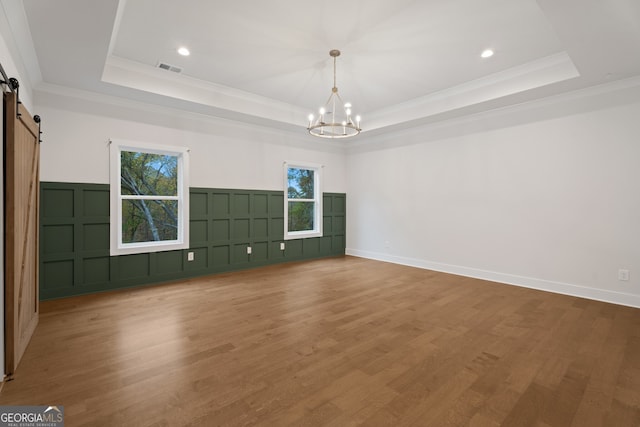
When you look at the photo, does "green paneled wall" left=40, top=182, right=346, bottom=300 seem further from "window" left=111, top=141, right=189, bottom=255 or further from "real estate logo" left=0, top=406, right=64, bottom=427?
"real estate logo" left=0, top=406, right=64, bottom=427

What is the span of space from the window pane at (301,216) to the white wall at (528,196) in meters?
1.69

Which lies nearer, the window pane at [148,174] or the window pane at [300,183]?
the window pane at [148,174]

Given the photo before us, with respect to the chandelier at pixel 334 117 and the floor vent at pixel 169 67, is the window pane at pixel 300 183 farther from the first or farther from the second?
the floor vent at pixel 169 67

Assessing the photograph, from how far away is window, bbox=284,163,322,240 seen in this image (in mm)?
6379

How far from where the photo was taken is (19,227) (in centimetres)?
230

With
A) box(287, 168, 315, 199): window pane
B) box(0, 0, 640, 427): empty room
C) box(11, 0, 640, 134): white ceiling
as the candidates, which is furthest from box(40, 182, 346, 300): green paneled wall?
box(11, 0, 640, 134): white ceiling

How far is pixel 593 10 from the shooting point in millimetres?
2420

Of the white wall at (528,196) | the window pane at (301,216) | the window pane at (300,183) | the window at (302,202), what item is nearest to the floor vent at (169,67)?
the window at (302,202)

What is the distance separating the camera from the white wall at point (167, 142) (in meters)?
3.90

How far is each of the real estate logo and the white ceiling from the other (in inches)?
113

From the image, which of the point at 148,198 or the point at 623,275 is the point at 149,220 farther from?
the point at 623,275

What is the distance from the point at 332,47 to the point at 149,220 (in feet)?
12.4

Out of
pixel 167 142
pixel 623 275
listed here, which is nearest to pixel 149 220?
pixel 167 142

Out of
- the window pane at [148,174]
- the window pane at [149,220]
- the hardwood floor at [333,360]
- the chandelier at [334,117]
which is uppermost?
the chandelier at [334,117]
